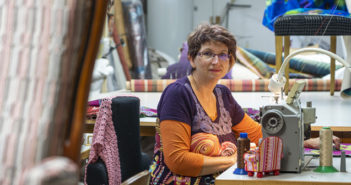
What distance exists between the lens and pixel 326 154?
153 cm

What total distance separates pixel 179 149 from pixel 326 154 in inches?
25.2

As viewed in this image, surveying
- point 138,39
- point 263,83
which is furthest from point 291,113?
point 138,39

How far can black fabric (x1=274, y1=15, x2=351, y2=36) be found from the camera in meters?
3.34

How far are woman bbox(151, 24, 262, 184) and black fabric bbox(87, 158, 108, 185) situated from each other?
0.63 ft

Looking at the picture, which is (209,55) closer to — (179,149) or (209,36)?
(209,36)

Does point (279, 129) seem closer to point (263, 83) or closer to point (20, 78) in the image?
point (20, 78)

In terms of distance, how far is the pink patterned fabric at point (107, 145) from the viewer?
2189 mm

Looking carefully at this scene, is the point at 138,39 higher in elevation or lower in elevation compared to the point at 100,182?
higher

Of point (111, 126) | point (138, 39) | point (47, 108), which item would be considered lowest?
point (111, 126)

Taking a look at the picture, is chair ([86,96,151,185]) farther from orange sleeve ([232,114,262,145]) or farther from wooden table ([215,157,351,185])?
wooden table ([215,157,351,185])

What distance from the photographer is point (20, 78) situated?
0.67 metres

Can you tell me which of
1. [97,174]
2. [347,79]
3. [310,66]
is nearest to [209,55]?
[97,174]

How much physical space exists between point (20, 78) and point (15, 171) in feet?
0.37

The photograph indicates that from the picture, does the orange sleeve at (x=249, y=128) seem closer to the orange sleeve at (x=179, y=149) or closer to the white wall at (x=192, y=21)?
Result: the orange sleeve at (x=179, y=149)
